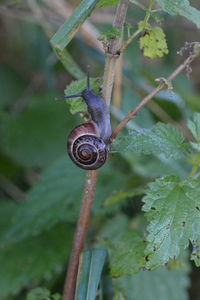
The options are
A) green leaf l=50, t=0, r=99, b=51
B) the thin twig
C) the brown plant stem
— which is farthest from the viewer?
the thin twig

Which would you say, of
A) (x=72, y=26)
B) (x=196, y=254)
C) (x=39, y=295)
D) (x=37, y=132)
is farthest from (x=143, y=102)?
(x=37, y=132)

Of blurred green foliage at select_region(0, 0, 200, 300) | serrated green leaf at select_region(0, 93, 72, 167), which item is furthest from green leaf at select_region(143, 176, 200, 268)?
serrated green leaf at select_region(0, 93, 72, 167)

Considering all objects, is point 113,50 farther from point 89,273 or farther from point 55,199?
point 55,199

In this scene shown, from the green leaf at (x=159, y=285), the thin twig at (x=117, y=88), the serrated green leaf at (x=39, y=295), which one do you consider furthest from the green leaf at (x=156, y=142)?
the thin twig at (x=117, y=88)

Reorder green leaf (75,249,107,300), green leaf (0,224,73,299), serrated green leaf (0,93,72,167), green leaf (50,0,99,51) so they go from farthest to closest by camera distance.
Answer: serrated green leaf (0,93,72,167) < green leaf (0,224,73,299) < green leaf (75,249,107,300) < green leaf (50,0,99,51)

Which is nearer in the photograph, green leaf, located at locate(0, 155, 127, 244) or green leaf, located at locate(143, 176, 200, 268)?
green leaf, located at locate(143, 176, 200, 268)

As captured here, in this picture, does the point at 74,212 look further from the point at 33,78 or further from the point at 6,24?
the point at 6,24

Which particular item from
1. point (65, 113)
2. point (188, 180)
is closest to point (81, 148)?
point (188, 180)

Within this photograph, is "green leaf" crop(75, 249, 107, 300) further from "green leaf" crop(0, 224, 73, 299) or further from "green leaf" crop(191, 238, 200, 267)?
"green leaf" crop(0, 224, 73, 299)
